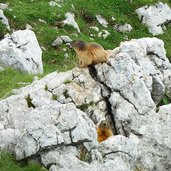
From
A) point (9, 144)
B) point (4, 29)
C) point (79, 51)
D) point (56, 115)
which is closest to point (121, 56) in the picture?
point (79, 51)

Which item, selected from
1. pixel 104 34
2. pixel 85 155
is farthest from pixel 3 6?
pixel 85 155

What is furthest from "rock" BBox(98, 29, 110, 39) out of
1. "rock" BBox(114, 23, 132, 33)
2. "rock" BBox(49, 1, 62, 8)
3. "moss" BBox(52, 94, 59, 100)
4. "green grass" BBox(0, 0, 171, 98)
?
"moss" BBox(52, 94, 59, 100)

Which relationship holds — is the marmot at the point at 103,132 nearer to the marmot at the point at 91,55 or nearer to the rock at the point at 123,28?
the marmot at the point at 91,55

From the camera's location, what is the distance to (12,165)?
1895 cm

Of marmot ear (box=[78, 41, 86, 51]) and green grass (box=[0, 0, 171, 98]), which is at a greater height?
green grass (box=[0, 0, 171, 98])

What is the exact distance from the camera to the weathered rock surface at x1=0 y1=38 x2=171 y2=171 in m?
19.2

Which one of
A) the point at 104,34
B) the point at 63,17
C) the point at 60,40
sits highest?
the point at 63,17

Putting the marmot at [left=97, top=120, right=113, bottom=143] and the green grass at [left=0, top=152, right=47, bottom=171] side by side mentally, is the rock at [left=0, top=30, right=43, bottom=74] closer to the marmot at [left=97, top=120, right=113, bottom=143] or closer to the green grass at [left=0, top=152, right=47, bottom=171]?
the marmot at [left=97, top=120, right=113, bottom=143]

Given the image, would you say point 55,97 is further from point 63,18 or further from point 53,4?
point 53,4

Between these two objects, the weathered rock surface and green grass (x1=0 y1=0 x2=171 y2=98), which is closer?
the weathered rock surface

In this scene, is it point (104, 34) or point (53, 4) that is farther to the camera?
point (53, 4)

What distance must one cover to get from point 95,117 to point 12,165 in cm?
505

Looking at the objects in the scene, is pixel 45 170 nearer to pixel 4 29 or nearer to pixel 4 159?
pixel 4 159

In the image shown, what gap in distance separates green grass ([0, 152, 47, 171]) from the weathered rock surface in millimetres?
278
